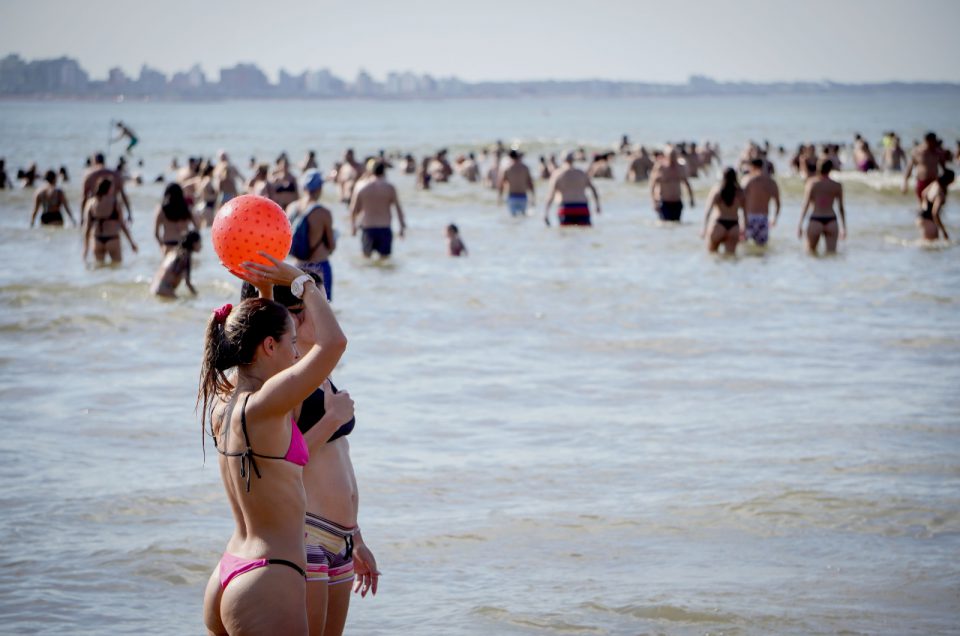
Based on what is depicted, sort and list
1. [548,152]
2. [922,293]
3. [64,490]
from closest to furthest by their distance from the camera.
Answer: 1. [64,490]
2. [922,293]
3. [548,152]

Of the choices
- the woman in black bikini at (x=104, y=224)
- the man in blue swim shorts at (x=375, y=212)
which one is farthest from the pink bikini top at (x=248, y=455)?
the woman in black bikini at (x=104, y=224)

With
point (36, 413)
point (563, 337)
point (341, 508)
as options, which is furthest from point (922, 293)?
point (341, 508)

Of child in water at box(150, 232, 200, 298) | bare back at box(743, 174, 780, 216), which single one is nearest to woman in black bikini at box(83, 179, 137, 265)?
child in water at box(150, 232, 200, 298)

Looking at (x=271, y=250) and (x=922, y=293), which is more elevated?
(x=271, y=250)

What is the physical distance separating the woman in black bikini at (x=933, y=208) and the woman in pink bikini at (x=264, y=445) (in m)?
15.2

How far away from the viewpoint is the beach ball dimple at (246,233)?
2.88 meters

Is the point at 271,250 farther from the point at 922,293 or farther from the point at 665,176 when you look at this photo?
the point at 665,176

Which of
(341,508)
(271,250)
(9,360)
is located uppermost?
(271,250)

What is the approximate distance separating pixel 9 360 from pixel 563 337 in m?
4.83

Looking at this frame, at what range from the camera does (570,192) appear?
18344 millimetres

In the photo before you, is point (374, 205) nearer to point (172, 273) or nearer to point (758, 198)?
point (172, 273)

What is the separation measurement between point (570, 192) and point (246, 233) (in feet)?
51.5

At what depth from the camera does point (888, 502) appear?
5777mm

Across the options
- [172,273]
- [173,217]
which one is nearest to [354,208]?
[173,217]
